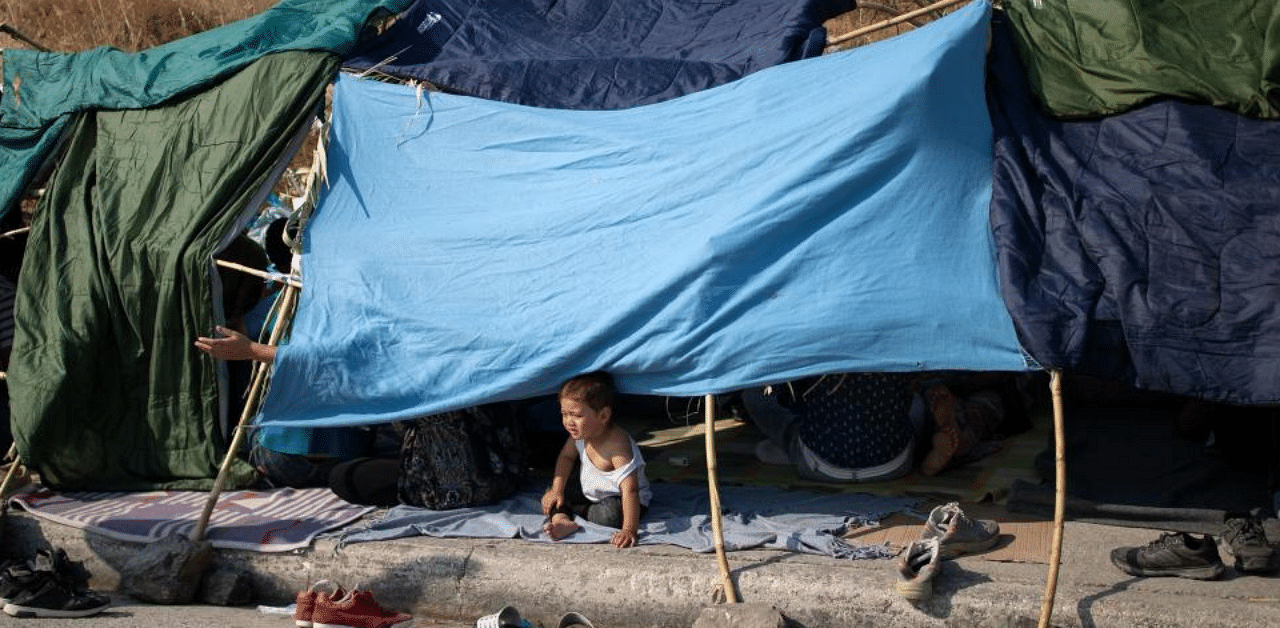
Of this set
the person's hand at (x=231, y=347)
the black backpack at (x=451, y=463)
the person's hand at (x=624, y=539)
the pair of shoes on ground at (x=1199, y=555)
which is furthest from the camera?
the black backpack at (x=451, y=463)

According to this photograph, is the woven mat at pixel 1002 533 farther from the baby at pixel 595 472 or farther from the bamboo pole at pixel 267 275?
the bamboo pole at pixel 267 275

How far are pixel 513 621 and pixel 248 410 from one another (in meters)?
1.65

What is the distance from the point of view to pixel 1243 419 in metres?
5.95

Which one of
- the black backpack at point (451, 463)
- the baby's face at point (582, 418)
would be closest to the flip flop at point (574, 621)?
the baby's face at point (582, 418)

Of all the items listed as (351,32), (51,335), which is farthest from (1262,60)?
(51,335)

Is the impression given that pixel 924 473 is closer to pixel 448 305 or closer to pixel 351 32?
pixel 448 305

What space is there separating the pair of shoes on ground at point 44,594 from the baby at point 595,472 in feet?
5.96

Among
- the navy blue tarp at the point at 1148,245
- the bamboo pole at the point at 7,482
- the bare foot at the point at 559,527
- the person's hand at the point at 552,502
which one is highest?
the navy blue tarp at the point at 1148,245

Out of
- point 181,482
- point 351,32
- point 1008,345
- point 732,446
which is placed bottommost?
point 732,446

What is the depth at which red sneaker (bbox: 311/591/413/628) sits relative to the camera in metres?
5.20

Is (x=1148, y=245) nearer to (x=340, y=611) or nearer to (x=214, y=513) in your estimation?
(x=340, y=611)

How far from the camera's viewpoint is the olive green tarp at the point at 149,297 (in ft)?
21.3

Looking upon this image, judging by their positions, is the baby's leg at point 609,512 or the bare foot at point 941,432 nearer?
the baby's leg at point 609,512

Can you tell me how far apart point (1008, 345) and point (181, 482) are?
3713 millimetres
